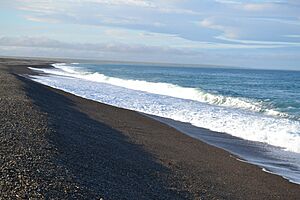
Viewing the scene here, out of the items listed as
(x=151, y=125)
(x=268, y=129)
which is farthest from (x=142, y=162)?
(x=268, y=129)

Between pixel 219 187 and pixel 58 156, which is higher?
pixel 58 156

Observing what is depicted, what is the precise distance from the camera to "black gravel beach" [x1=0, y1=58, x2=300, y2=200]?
24.1 ft

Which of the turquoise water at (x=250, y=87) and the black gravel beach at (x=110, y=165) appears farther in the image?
the turquoise water at (x=250, y=87)

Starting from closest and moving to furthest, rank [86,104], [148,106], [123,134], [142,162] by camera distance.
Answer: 1. [142,162]
2. [123,134]
3. [86,104]
4. [148,106]

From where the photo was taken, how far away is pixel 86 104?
23.3m

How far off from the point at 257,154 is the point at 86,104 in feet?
37.0

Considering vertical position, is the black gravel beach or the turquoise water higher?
the black gravel beach

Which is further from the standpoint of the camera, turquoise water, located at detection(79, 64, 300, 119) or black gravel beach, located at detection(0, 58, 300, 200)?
turquoise water, located at detection(79, 64, 300, 119)

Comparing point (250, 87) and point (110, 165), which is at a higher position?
point (110, 165)

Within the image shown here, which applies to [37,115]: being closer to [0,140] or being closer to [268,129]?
[0,140]

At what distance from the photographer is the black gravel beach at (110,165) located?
7.34 metres

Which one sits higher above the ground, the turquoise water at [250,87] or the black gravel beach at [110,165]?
the black gravel beach at [110,165]

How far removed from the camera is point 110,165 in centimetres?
977

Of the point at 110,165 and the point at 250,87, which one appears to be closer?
the point at 110,165
